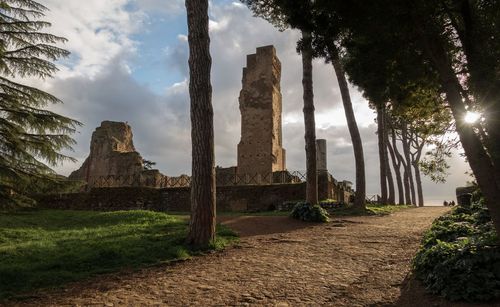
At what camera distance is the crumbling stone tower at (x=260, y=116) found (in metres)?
26.2

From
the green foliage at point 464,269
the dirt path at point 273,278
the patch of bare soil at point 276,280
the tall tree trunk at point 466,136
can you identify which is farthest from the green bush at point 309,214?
the tall tree trunk at point 466,136

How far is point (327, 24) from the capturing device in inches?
263

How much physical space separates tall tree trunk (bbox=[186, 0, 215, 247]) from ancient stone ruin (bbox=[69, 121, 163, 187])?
17.5 meters

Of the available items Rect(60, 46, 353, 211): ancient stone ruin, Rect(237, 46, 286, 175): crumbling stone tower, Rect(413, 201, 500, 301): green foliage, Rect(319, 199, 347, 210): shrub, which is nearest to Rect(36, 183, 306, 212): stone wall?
Rect(60, 46, 353, 211): ancient stone ruin

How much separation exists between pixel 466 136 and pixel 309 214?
24.9ft

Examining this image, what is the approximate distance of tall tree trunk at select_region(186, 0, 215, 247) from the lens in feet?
26.8

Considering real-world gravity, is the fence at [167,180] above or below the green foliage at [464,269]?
above

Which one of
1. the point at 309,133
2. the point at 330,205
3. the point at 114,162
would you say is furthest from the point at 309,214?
the point at 114,162

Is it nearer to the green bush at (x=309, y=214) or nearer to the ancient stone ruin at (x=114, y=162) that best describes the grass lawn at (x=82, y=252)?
the green bush at (x=309, y=214)

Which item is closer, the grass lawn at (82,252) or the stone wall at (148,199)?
the grass lawn at (82,252)

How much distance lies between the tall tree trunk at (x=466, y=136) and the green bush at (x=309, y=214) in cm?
729

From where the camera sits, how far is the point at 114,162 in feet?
88.6

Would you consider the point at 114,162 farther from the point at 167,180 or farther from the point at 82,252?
the point at 82,252

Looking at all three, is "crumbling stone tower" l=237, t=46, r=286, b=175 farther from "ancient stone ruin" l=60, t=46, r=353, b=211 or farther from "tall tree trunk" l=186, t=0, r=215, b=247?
"tall tree trunk" l=186, t=0, r=215, b=247
